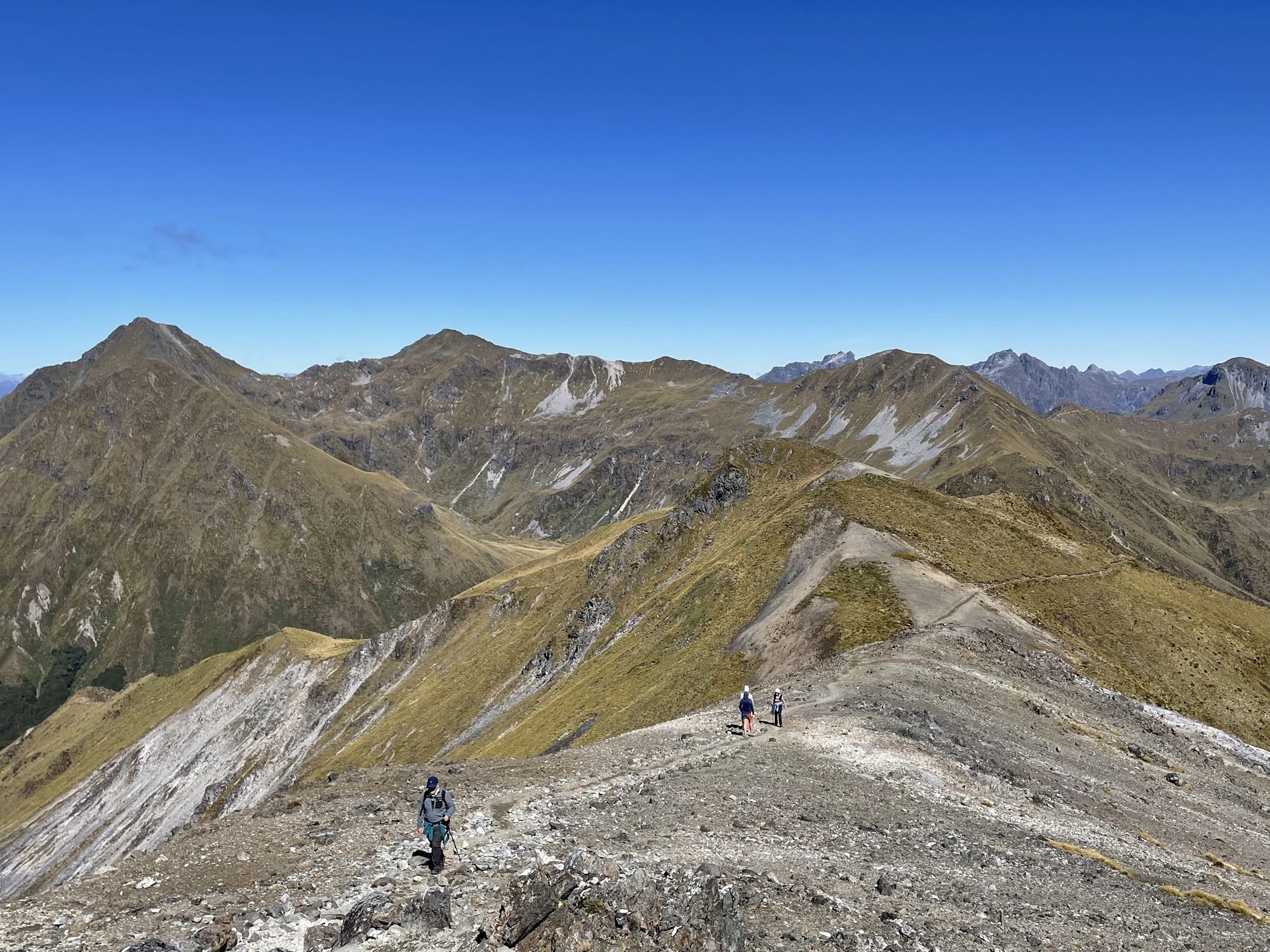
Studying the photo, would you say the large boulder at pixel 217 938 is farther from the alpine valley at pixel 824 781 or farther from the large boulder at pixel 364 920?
the large boulder at pixel 364 920

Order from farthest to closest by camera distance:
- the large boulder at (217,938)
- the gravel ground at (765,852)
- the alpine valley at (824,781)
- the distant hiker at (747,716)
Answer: the distant hiker at (747,716)
the alpine valley at (824,781)
the gravel ground at (765,852)
the large boulder at (217,938)

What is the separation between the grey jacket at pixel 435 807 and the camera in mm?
20156

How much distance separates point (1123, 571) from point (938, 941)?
2963 inches

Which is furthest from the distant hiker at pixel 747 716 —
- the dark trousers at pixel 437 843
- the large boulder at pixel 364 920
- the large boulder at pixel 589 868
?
the large boulder at pixel 364 920

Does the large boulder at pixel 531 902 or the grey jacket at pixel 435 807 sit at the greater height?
the grey jacket at pixel 435 807

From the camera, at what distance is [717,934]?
1645 cm

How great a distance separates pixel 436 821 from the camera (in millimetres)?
20141

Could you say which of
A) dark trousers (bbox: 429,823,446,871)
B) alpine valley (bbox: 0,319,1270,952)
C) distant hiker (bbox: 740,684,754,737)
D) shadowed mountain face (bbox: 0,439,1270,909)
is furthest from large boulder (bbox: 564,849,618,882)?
distant hiker (bbox: 740,684,754,737)

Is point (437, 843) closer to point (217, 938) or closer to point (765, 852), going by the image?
point (217, 938)

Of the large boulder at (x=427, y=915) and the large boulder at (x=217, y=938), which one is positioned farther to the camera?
the large boulder at (x=427, y=915)

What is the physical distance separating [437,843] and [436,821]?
590 mm

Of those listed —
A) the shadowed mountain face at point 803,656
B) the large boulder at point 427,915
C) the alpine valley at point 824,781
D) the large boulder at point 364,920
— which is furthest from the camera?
the shadowed mountain face at point 803,656

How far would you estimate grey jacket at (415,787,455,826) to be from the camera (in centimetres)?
2016

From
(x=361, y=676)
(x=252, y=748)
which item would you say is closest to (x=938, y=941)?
(x=361, y=676)
